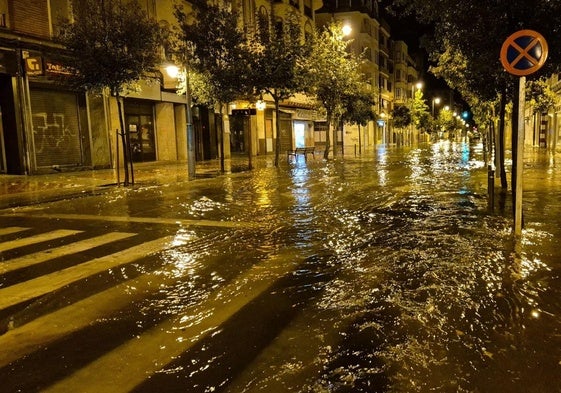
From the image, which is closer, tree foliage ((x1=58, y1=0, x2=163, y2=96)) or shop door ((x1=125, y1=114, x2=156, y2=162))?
tree foliage ((x1=58, y1=0, x2=163, y2=96))

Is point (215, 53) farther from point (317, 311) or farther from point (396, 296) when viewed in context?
point (317, 311)

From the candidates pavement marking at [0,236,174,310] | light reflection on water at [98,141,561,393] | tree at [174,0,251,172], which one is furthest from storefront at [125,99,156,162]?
pavement marking at [0,236,174,310]

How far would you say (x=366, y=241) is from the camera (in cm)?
771

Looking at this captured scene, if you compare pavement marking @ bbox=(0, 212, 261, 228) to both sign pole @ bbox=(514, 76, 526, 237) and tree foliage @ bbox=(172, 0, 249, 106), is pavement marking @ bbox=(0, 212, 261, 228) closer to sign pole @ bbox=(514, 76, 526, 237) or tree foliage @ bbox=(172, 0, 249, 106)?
sign pole @ bbox=(514, 76, 526, 237)

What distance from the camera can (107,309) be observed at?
4.98m

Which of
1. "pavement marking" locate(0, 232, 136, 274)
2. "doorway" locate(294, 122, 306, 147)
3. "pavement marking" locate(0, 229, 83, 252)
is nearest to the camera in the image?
"pavement marking" locate(0, 232, 136, 274)

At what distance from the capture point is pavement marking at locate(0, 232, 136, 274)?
6.83 meters

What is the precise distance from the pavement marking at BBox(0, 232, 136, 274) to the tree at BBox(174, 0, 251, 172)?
1345 centimetres

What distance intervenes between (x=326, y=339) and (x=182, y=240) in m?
4.49

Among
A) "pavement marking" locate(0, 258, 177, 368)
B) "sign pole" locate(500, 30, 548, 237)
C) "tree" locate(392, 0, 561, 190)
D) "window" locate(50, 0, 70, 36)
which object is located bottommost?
"pavement marking" locate(0, 258, 177, 368)

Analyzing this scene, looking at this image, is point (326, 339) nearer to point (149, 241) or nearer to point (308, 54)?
point (149, 241)

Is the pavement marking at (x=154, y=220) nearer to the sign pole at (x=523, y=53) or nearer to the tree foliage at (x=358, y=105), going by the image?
the sign pole at (x=523, y=53)

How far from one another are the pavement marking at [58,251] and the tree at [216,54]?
13452 millimetres

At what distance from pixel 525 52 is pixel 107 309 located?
6.24m
